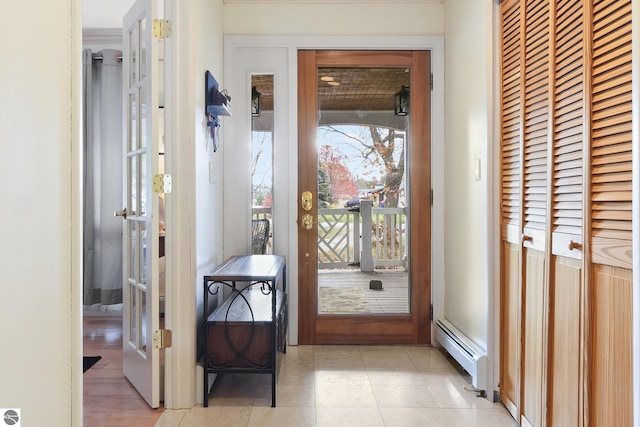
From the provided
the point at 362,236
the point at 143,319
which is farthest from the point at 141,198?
the point at 362,236

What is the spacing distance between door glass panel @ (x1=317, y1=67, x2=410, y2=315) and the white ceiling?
1.65 metres

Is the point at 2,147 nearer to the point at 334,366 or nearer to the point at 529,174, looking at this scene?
the point at 529,174

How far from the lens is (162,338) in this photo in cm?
222

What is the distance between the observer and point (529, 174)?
195 cm

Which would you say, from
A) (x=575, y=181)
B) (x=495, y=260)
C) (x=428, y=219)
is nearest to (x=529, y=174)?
(x=575, y=181)

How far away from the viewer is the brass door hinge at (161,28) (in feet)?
7.22

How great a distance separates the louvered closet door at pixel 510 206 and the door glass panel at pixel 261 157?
5.22ft

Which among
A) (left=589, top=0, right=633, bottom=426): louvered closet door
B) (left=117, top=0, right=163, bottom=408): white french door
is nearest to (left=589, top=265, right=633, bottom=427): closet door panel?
(left=589, top=0, right=633, bottom=426): louvered closet door

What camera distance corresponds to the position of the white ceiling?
3.42 metres

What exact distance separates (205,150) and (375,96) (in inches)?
51.9

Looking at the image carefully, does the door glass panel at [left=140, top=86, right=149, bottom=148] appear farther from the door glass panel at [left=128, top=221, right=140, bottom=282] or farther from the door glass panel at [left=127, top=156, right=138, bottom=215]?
the door glass panel at [left=128, top=221, right=140, bottom=282]

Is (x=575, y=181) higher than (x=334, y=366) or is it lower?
higher

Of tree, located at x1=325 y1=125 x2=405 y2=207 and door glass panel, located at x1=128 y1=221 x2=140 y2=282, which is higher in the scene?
tree, located at x1=325 y1=125 x2=405 y2=207

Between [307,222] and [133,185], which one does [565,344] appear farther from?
[133,185]
